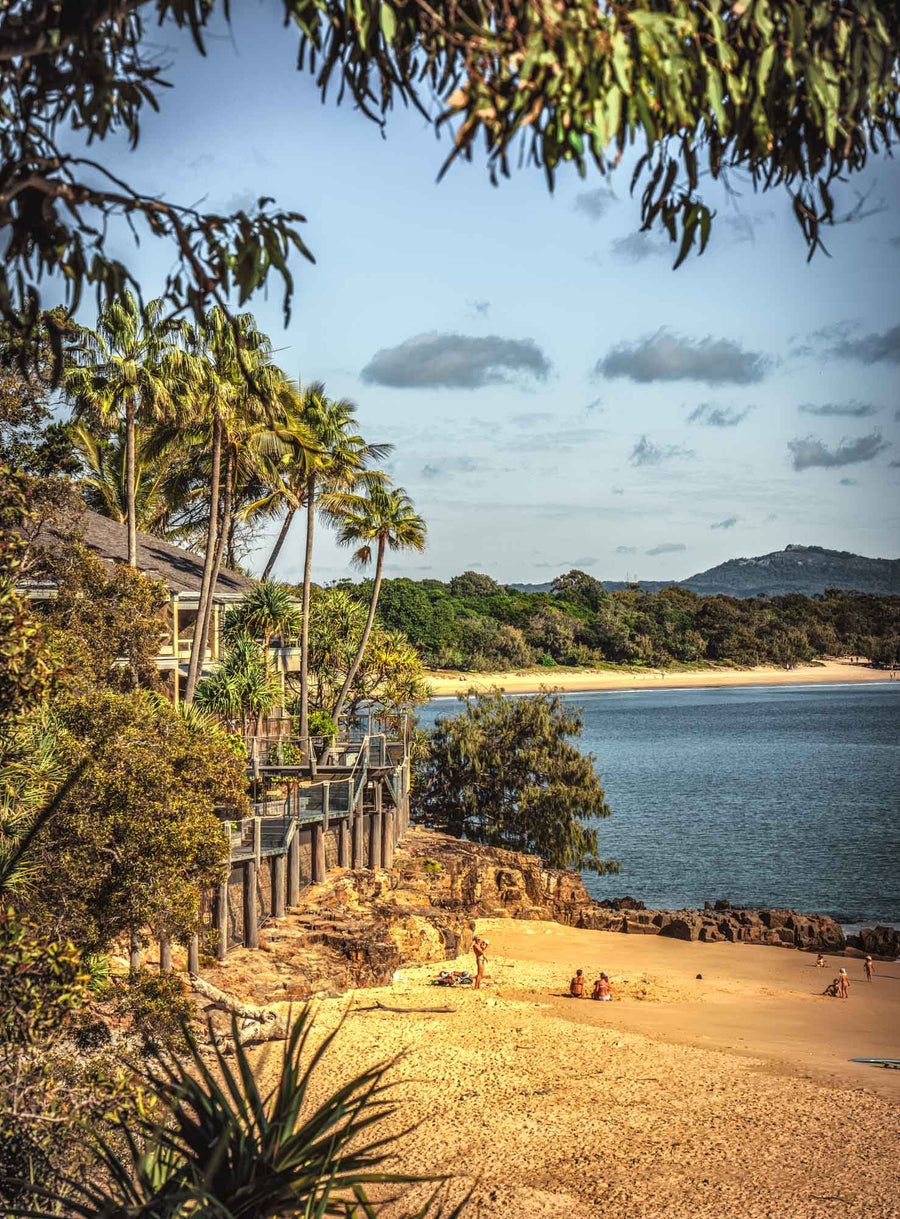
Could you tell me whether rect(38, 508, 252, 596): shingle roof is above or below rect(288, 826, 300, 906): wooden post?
above

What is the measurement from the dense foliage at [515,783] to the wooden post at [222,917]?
753 inches

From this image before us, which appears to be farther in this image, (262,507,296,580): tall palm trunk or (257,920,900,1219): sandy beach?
(262,507,296,580): tall palm trunk

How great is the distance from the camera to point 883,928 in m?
29.5

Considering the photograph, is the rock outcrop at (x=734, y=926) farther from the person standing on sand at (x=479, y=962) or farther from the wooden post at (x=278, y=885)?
the wooden post at (x=278, y=885)

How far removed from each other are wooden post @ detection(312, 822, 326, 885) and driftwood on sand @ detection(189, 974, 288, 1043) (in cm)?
741

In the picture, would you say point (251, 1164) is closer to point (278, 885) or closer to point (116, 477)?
point (278, 885)

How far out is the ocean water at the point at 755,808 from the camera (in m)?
37.4

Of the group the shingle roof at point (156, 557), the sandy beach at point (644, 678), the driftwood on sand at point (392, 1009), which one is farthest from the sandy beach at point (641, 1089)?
the sandy beach at point (644, 678)

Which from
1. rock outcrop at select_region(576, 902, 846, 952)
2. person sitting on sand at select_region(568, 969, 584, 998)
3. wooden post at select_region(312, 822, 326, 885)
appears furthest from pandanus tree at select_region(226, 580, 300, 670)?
person sitting on sand at select_region(568, 969, 584, 998)

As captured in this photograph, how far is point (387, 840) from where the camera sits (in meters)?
27.5

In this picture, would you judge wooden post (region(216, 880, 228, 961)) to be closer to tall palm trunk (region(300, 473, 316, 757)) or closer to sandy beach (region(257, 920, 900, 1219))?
sandy beach (region(257, 920, 900, 1219))

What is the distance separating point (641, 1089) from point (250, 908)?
7645 millimetres

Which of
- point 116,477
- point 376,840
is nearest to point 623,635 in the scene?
point 116,477

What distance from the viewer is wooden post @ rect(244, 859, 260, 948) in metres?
19.6
